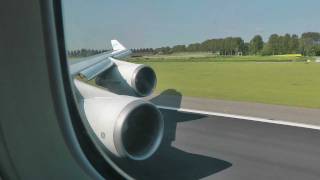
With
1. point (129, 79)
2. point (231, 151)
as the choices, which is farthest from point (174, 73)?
point (231, 151)

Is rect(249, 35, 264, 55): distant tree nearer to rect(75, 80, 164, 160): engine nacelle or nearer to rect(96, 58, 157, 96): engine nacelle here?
rect(75, 80, 164, 160): engine nacelle

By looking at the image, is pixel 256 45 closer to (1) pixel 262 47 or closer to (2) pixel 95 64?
(1) pixel 262 47

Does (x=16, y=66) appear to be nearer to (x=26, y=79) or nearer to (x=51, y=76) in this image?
(x=26, y=79)

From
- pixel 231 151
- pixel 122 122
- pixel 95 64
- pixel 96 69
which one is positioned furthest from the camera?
pixel 231 151

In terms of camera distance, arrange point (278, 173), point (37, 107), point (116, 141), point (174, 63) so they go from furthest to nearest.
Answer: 1. point (278, 173)
2. point (174, 63)
3. point (116, 141)
4. point (37, 107)

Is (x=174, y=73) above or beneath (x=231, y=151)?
above

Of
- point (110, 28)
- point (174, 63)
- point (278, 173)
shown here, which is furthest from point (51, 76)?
point (278, 173)

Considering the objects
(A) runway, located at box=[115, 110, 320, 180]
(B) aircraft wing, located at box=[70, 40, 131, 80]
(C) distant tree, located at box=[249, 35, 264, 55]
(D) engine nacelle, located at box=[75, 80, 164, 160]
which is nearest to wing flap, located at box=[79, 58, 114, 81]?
(B) aircraft wing, located at box=[70, 40, 131, 80]
